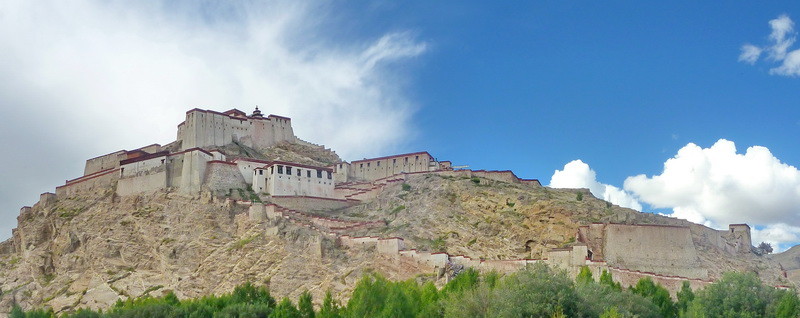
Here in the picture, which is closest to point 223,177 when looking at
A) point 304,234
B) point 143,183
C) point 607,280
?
point 143,183

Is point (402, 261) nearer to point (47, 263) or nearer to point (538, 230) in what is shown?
point (538, 230)

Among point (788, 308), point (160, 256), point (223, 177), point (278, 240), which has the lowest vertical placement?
point (788, 308)

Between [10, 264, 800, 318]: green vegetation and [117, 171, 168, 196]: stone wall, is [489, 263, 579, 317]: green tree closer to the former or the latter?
[10, 264, 800, 318]: green vegetation

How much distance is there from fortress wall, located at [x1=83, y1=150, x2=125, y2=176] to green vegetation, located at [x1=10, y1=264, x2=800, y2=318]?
31.4 metres

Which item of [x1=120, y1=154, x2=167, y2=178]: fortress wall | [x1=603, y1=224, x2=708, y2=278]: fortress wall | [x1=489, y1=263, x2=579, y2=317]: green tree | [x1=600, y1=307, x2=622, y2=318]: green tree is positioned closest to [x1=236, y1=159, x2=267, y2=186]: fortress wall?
[x1=120, y1=154, x2=167, y2=178]: fortress wall

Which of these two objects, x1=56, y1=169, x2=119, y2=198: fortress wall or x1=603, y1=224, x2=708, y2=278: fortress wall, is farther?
x1=56, y1=169, x2=119, y2=198: fortress wall

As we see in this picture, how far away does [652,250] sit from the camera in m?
62.9

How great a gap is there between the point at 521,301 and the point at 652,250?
2225 centimetres

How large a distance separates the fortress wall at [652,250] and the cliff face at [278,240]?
2.63 m

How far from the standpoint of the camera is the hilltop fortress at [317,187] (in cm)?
6222

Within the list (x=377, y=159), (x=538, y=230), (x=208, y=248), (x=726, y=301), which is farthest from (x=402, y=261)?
(x=377, y=159)

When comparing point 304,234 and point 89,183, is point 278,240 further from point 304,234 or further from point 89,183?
point 89,183

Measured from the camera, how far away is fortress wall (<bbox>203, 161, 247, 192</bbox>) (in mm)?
77062

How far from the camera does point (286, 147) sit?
3804 inches
